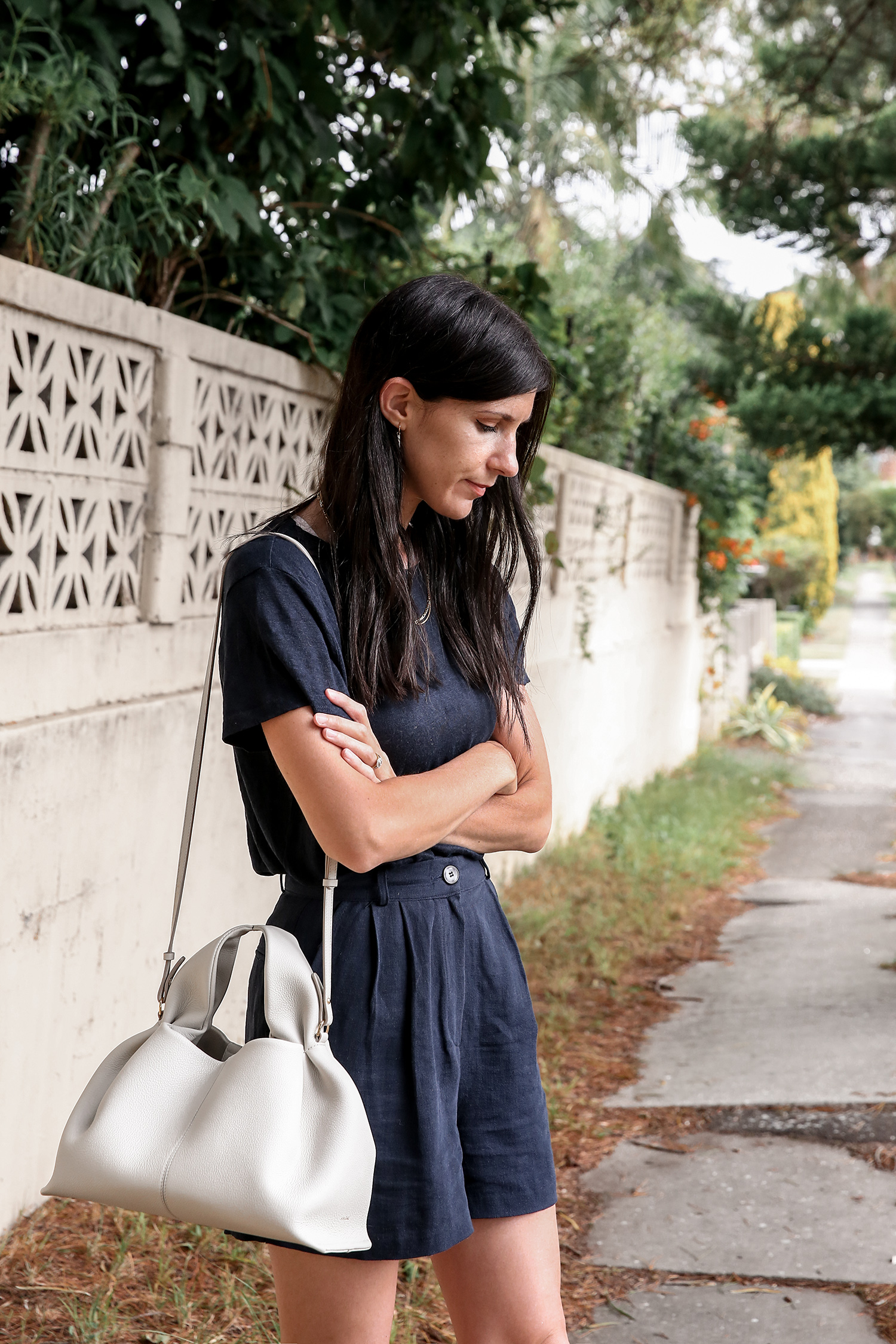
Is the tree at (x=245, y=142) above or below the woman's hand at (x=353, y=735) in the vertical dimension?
above

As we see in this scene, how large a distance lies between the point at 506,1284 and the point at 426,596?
0.94 meters

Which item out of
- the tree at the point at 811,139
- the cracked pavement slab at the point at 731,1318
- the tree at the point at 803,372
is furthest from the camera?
the tree at the point at 803,372

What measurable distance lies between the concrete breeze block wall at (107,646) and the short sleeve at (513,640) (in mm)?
479

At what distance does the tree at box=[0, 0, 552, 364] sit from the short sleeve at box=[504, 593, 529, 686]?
183cm

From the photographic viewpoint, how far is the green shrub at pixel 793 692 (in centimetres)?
1535

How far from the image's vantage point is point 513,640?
197 centimetres

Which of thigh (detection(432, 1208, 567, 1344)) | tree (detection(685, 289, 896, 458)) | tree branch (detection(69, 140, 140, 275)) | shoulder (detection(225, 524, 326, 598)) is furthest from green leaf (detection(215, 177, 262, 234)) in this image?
tree (detection(685, 289, 896, 458))

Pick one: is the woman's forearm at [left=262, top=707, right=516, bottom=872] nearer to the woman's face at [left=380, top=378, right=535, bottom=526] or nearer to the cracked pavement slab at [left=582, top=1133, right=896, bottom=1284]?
the woman's face at [left=380, top=378, right=535, bottom=526]

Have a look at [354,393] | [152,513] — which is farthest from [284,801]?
[152,513]

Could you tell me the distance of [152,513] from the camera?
336cm

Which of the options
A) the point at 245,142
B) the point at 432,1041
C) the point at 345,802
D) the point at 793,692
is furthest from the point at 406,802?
the point at 793,692

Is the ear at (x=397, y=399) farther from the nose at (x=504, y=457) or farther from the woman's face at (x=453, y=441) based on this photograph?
the nose at (x=504, y=457)

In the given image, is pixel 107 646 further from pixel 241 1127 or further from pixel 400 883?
pixel 241 1127

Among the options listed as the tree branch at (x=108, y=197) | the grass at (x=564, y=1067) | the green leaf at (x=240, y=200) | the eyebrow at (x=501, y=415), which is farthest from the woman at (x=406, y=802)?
the green leaf at (x=240, y=200)
